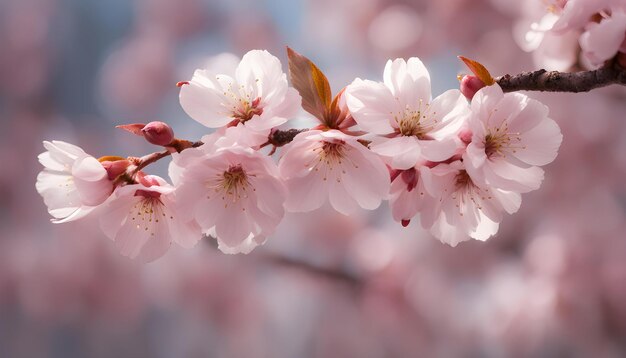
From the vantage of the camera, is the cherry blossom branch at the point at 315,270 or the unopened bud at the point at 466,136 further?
the cherry blossom branch at the point at 315,270

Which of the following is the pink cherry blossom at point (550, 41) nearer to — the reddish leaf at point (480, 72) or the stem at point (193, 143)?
the reddish leaf at point (480, 72)

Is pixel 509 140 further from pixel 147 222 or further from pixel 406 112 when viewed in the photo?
pixel 147 222

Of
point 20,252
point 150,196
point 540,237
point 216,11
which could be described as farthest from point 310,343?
point 150,196

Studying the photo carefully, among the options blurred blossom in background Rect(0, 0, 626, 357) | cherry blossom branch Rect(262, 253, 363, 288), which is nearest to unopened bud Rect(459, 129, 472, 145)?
blurred blossom in background Rect(0, 0, 626, 357)

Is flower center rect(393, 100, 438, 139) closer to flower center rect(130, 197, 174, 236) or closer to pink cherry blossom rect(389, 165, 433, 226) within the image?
pink cherry blossom rect(389, 165, 433, 226)

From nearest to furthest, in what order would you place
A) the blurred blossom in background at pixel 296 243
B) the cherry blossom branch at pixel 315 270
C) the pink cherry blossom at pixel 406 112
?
the pink cherry blossom at pixel 406 112 → the blurred blossom in background at pixel 296 243 → the cherry blossom branch at pixel 315 270

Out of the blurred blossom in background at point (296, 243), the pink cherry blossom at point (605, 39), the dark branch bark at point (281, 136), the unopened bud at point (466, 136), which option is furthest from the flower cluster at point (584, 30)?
the blurred blossom in background at point (296, 243)

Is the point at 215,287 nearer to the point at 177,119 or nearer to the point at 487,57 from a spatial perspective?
the point at 177,119
